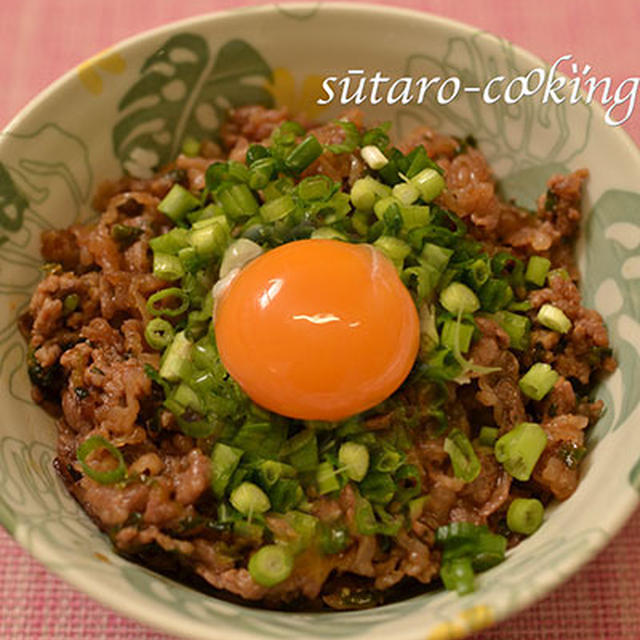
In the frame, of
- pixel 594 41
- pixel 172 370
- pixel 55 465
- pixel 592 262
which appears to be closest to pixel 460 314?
pixel 592 262

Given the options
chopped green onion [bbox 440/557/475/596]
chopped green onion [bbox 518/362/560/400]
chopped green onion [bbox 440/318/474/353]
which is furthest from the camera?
chopped green onion [bbox 518/362/560/400]

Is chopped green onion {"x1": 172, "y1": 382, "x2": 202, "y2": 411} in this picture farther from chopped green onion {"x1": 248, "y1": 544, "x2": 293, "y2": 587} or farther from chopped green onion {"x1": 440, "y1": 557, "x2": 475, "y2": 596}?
chopped green onion {"x1": 440, "y1": 557, "x2": 475, "y2": 596}

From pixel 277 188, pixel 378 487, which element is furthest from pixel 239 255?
pixel 378 487

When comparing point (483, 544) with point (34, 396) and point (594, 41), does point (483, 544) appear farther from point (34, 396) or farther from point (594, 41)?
point (594, 41)

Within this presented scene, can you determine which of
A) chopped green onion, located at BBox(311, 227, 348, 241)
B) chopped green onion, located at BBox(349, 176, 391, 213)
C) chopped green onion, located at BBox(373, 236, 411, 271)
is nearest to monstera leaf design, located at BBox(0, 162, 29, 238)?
chopped green onion, located at BBox(311, 227, 348, 241)

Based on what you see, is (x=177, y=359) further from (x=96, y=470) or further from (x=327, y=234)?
(x=327, y=234)

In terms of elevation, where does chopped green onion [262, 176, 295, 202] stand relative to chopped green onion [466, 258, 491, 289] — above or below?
above
